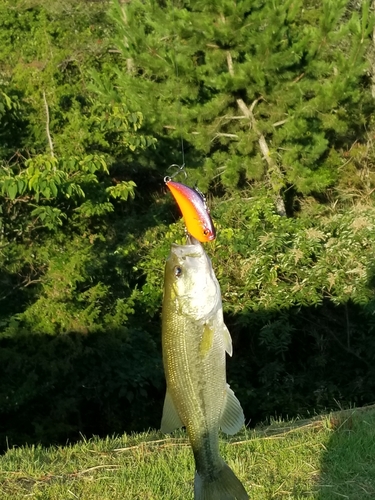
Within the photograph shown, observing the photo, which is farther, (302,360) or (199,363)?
(302,360)

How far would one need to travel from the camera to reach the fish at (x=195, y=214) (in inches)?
72.3

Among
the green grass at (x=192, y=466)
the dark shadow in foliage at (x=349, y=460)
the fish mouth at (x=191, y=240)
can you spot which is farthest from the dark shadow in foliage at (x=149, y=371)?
the fish mouth at (x=191, y=240)

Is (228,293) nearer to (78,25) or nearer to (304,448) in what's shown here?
(304,448)

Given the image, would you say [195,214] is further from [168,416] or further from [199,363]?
[168,416]

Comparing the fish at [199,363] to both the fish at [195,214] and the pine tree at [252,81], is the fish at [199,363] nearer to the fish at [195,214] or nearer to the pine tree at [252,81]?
the fish at [195,214]

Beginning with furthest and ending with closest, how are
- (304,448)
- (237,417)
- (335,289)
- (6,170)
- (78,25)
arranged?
(78,25), (335,289), (6,170), (304,448), (237,417)

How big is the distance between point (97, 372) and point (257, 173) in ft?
13.5

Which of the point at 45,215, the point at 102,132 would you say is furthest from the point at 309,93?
the point at 45,215

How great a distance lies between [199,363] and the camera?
188 cm

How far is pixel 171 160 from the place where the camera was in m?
10.2

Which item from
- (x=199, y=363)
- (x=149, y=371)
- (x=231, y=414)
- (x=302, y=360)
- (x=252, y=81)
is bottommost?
(x=302, y=360)

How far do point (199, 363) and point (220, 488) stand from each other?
0.40 m

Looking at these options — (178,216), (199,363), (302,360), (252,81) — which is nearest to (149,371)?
(302,360)

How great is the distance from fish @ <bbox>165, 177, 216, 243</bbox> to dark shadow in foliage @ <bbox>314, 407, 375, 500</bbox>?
2135 millimetres
